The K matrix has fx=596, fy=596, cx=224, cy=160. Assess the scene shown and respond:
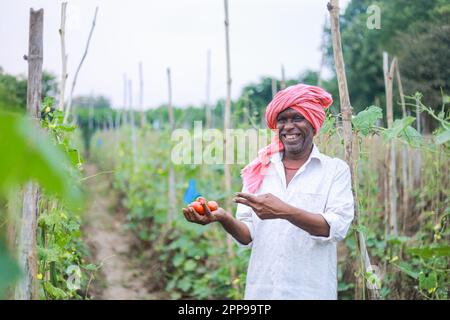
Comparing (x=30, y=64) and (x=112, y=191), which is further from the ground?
(x=30, y=64)

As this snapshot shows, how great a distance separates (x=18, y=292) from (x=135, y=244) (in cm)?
455

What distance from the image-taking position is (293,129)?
6.70 ft

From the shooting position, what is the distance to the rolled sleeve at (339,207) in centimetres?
189

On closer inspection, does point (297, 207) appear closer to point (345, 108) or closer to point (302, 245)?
point (302, 245)

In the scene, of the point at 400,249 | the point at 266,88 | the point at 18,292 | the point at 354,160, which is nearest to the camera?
the point at 18,292

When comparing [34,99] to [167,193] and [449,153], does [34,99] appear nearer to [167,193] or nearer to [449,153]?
[449,153]

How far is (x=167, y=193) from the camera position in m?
6.46

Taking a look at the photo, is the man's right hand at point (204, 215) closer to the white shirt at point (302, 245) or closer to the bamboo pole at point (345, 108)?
the white shirt at point (302, 245)

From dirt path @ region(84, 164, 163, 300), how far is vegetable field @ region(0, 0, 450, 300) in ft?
0.07

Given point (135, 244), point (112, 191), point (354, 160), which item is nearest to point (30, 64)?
point (354, 160)

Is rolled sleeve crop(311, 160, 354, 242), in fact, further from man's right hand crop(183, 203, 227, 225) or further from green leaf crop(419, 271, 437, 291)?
green leaf crop(419, 271, 437, 291)

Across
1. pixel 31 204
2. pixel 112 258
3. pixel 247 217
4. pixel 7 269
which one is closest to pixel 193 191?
pixel 247 217

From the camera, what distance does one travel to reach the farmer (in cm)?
198

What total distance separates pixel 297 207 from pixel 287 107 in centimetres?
35
